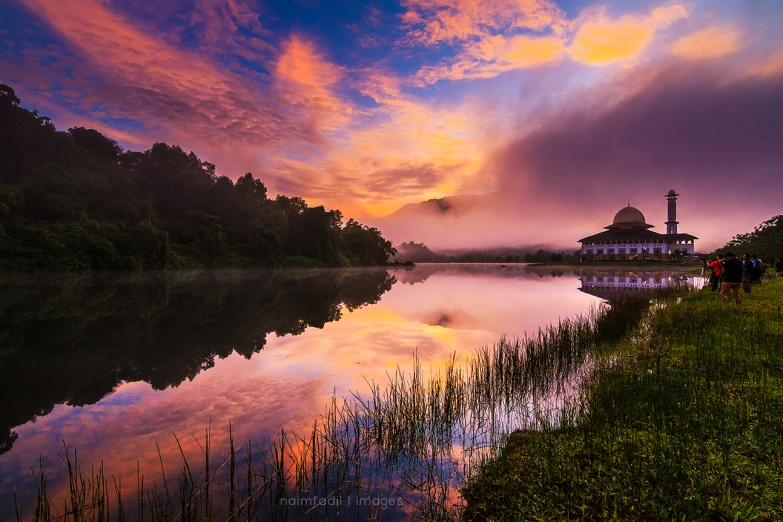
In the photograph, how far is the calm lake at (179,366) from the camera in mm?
5867

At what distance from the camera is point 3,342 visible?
1221 cm

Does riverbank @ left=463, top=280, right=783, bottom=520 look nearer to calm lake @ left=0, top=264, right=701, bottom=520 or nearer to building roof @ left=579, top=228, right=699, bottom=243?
calm lake @ left=0, top=264, right=701, bottom=520

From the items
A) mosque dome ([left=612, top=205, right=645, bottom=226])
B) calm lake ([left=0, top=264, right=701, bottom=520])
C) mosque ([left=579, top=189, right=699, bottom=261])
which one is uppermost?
mosque dome ([left=612, top=205, right=645, bottom=226])

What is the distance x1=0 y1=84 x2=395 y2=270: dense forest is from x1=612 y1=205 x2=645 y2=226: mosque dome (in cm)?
7690

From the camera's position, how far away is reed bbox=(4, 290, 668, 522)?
13.6ft

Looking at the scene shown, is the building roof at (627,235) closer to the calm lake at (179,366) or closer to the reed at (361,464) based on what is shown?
the calm lake at (179,366)

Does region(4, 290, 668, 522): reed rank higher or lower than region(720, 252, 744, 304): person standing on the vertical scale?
lower

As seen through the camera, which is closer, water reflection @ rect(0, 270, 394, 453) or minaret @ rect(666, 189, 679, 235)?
water reflection @ rect(0, 270, 394, 453)

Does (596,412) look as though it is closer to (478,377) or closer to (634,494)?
(634,494)

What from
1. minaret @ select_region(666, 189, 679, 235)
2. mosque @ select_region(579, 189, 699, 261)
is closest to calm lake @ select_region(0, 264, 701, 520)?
mosque @ select_region(579, 189, 699, 261)

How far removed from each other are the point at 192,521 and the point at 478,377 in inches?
240

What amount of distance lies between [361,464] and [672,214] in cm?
12577

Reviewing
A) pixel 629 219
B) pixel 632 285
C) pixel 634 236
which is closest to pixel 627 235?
pixel 634 236

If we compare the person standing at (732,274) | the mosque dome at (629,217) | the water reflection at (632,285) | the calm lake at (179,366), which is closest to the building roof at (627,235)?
the mosque dome at (629,217)
